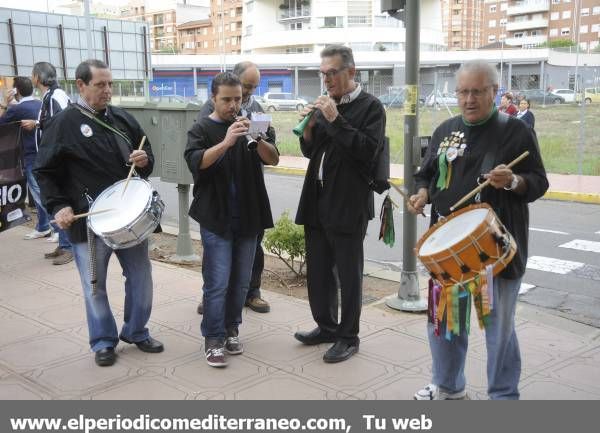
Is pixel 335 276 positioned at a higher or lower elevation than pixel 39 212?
higher

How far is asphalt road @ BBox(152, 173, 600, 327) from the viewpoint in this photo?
20.6 feet


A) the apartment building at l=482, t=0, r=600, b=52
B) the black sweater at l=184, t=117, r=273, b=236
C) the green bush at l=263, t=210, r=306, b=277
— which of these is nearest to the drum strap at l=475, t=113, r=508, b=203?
the black sweater at l=184, t=117, r=273, b=236

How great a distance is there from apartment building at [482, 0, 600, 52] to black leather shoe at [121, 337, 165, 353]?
314 feet

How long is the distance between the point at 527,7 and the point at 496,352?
109509 millimetres

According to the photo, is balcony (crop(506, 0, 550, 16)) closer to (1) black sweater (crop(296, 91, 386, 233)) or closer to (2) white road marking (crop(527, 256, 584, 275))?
(2) white road marking (crop(527, 256, 584, 275))

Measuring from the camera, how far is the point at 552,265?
7.65 metres

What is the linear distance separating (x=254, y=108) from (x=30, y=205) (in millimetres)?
6402

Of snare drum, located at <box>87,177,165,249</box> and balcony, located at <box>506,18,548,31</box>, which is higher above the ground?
balcony, located at <box>506,18,548,31</box>

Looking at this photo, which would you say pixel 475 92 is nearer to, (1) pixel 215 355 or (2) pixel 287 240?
(1) pixel 215 355

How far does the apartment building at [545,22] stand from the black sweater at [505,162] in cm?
Result: 9609

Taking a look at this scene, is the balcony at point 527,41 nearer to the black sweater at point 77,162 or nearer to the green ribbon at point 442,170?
the black sweater at point 77,162

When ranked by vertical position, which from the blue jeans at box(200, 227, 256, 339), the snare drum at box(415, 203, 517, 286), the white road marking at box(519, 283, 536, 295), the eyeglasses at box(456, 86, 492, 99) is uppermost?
the eyeglasses at box(456, 86, 492, 99)

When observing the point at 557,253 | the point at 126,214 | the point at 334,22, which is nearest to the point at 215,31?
the point at 334,22
